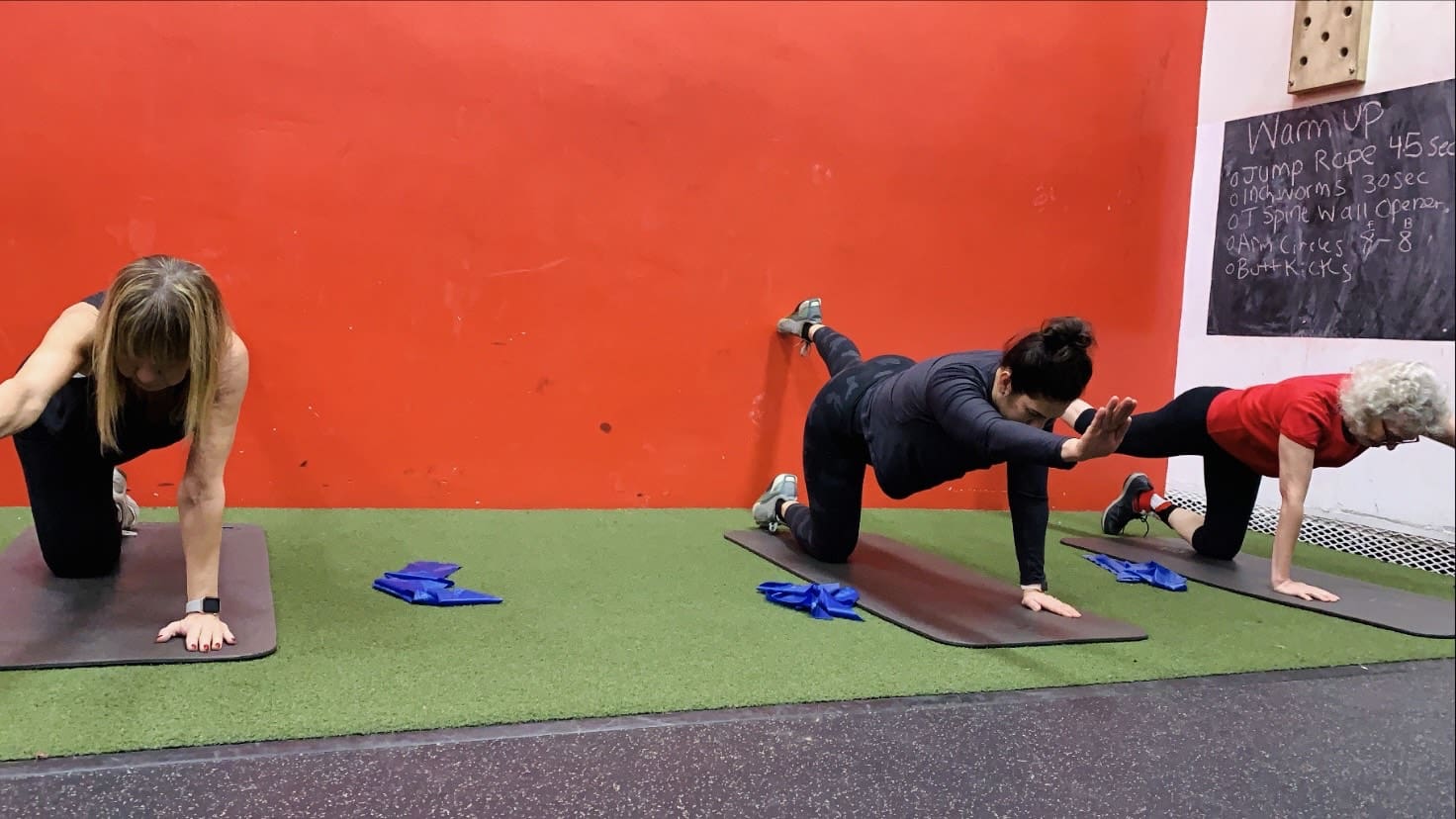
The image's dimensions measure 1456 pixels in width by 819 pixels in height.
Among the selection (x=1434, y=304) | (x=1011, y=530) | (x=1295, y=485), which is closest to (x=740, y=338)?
(x=1011, y=530)

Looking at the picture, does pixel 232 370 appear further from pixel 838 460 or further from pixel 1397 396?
pixel 1397 396

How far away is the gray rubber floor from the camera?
3.43 feet

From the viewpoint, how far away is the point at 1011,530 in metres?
2.10

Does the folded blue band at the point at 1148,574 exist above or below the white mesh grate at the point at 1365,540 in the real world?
below

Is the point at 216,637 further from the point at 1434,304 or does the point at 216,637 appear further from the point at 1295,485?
the point at 1295,485

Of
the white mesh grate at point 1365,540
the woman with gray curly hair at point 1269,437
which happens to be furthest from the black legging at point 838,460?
the white mesh grate at point 1365,540

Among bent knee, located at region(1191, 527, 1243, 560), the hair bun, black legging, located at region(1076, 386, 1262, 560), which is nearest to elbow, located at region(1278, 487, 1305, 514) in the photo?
black legging, located at region(1076, 386, 1262, 560)

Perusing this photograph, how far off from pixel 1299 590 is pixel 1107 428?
0.98 meters

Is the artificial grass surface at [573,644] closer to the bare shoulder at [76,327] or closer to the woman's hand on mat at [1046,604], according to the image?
the woman's hand on mat at [1046,604]

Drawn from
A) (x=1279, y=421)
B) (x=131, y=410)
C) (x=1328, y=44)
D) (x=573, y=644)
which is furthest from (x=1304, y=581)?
(x=131, y=410)

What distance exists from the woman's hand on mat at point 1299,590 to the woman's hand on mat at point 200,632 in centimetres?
200

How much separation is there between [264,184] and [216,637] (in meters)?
1.29

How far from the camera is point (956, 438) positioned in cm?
172

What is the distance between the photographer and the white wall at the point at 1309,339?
99 cm
